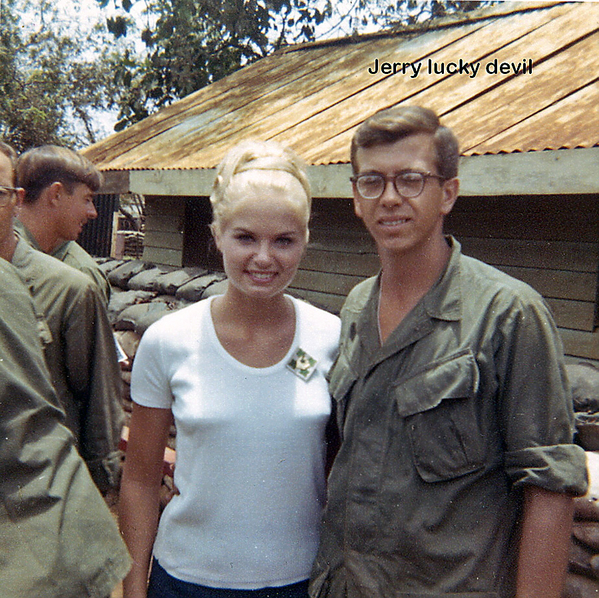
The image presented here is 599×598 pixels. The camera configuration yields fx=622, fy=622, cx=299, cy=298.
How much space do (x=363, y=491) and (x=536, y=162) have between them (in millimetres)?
2507

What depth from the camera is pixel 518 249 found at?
464cm

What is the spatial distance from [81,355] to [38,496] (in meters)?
1.65

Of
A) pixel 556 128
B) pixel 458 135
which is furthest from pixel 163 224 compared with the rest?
pixel 556 128

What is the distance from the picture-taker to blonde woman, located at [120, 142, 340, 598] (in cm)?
163

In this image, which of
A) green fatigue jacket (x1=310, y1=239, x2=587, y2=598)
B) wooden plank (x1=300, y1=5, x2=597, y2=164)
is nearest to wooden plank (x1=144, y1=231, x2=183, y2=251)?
wooden plank (x1=300, y1=5, x2=597, y2=164)

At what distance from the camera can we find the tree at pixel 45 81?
1939 cm

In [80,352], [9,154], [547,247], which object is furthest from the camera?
[547,247]

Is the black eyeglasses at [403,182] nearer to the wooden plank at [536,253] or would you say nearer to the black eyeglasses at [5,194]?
the black eyeglasses at [5,194]

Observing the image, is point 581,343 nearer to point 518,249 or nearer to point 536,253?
point 536,253

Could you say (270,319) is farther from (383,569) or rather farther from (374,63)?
(374,63)

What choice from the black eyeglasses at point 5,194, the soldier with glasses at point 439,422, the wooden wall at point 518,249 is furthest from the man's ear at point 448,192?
the wooden wall at point 518,249

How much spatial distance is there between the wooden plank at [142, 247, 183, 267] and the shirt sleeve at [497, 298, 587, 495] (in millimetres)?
6564

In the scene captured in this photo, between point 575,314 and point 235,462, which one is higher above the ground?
point 575,314

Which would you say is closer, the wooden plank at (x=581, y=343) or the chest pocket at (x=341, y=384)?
the chest pocket at (x=341, y=384)
